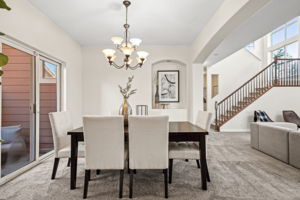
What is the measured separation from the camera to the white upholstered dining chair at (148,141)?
1981 mm

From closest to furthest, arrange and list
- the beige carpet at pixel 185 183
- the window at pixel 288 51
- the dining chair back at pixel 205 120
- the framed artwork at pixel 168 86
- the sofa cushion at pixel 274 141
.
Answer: the beige carpet at pixel 185 183, the dining chair back at pixel 205 120, the sofa cushion at pixel 274 141, the framed artwork at pixel 168 86, the window at pixel 288 51

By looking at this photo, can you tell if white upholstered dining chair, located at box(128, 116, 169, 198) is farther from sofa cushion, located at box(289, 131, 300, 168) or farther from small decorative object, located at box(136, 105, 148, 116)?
sofa cushion, located at box(289, 131, 300, 168)

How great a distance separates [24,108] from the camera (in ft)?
10.0

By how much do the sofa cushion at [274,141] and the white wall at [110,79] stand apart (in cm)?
192

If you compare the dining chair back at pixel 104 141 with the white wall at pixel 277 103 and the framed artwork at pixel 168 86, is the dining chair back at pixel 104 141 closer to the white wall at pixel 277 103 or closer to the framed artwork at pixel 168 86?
the framed artwork at pixel 168 86

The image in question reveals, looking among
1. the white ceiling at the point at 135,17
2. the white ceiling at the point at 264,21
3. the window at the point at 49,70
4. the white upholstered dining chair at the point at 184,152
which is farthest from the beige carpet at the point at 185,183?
the white ceiling at the point at 135,17

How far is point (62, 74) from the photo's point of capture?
428cm

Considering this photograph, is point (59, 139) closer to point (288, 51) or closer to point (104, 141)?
point (104, 141)

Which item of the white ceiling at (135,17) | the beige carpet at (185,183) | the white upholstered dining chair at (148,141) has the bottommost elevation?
the beige carpet at (185,183)

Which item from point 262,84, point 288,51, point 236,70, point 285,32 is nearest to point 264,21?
point 262,84

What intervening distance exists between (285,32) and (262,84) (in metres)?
3.07

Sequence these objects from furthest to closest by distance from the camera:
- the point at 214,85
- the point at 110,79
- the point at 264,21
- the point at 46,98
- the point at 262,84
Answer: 1. the point at 214,85
2. the point at 262,84
3. the point at 110,79
4. the point at 46,98
5. the point at 264,21

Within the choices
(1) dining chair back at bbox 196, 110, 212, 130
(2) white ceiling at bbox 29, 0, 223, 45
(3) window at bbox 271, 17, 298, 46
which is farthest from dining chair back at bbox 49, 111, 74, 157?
(3) window at bbox 271, 17, 298, 46

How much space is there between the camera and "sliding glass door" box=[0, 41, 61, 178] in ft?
8.77
